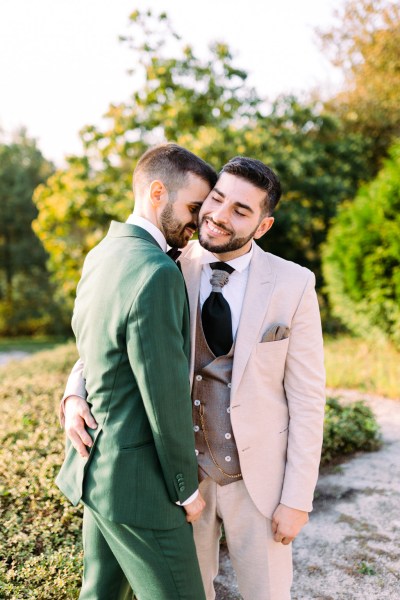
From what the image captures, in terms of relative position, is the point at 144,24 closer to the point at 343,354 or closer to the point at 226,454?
the point at 343,354

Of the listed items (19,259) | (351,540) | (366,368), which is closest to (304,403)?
(351,540)

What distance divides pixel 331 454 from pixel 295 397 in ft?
8.75

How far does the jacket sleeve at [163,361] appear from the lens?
152 centimetres

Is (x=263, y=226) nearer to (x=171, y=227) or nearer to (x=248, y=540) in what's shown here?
(x=171, y=227)

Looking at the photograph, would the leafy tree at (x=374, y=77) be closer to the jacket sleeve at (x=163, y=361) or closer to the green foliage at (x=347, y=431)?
the green foliage at (x=347, y=431)

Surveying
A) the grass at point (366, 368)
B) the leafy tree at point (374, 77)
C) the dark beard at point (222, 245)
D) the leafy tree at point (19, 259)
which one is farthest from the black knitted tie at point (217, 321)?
the leafy tree at point (19, 259)

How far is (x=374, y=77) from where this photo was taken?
1299cm

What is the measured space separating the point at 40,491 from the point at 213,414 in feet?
5.13

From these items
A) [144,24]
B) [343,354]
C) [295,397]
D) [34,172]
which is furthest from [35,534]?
[34,172]

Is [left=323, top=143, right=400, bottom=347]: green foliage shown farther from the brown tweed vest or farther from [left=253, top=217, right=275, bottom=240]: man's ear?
the brown tweed vest

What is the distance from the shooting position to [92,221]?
35.5 feet

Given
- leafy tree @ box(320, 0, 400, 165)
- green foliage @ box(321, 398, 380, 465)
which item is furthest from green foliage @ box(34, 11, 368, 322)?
green foliage @ box(321, 398, 380, 465)

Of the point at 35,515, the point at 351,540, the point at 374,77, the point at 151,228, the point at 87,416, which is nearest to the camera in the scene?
the point at 87,416

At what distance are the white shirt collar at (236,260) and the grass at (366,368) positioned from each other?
4608 mm
